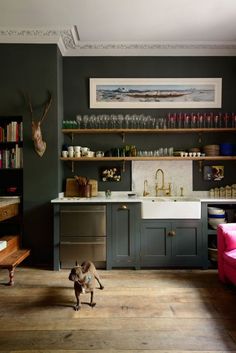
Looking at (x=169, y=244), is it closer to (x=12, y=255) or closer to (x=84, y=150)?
(x=84, y=150)

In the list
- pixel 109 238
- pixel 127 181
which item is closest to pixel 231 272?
pixel 109 238

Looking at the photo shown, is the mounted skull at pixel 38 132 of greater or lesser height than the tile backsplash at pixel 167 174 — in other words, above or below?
above

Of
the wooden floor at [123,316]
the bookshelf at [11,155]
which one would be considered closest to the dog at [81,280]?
the wooden floor at [123,316]

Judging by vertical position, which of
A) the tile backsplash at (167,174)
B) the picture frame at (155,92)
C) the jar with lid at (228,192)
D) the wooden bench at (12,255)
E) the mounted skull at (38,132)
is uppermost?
the picture frame at (155,92)

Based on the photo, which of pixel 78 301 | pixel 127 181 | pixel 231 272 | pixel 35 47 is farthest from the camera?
pixel 127 181

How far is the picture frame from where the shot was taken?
14.0 ft

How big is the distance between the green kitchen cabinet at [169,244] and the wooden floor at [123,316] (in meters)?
0.27

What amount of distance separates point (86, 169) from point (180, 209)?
1.59 meters

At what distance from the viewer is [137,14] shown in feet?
11.2

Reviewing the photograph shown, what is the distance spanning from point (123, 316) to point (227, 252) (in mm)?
1364

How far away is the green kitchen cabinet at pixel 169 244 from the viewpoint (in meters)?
3.64

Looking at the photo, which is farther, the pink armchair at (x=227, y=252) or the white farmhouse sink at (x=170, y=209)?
the white farmhouse sink at (x=170, y=209)

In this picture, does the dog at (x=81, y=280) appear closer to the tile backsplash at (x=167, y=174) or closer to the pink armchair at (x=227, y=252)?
the pink armchair at (x=227, y=252)

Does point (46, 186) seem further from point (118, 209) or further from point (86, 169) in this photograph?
point (118, 209)
